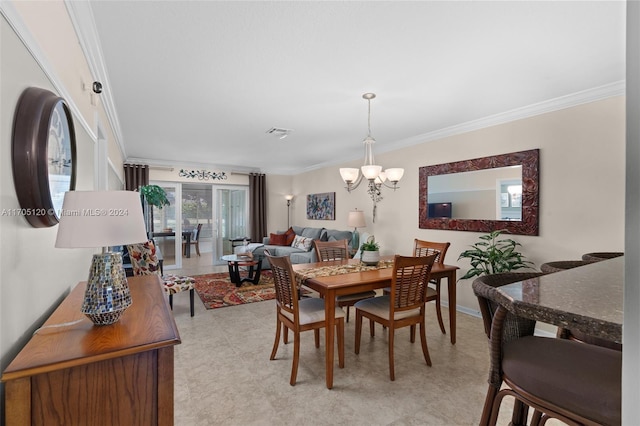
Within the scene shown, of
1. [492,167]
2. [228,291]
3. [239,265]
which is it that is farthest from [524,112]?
[228,291]

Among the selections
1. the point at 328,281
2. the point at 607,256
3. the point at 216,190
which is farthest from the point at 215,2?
the point at 216,190

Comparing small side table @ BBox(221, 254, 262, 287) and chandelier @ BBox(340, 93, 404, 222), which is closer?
chandelier @ BBox(340, 93, 404, 222)

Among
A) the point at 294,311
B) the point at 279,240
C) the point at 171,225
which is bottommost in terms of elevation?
the point at 294,311

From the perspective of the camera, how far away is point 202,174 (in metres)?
7.09

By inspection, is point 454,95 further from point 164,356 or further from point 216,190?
point 216,190

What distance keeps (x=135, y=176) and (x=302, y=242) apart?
3.61 metres

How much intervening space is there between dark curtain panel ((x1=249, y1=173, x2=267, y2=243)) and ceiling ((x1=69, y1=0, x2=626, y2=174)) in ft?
11.7

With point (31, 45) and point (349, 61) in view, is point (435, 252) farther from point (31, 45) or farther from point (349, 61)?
point (31, 45)

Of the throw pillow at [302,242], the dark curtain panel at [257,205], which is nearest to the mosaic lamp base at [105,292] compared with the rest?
the throw pillow at [302,242]

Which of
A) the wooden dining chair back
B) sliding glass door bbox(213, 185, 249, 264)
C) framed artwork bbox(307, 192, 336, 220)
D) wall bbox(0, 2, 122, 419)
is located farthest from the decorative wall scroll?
wall bbox(0, 2, 122, 419)

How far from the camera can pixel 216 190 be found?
7305mm

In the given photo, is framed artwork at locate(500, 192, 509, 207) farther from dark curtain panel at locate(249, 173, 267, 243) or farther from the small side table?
dark curtain panel at locate(249, 173, 267, 243)

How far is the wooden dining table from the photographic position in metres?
2.24

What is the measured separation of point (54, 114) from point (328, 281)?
1860mm
